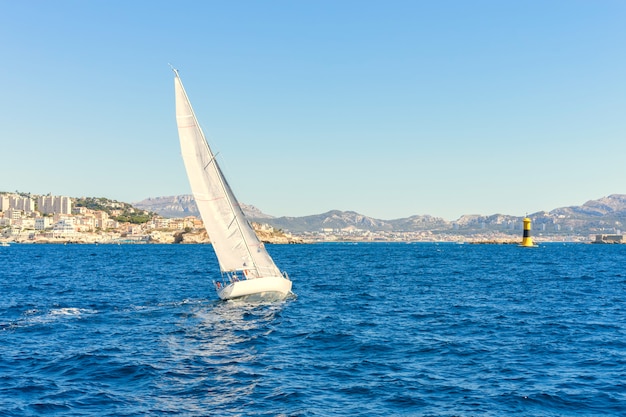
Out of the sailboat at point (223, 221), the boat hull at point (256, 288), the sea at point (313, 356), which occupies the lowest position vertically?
the sea at point (313, 356)

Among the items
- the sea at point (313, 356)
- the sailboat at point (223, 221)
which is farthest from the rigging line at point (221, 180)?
the sea at point (313, 356)

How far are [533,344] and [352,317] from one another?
10.7m

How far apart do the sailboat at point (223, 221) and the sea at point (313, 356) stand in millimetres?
1341

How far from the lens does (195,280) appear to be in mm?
57750

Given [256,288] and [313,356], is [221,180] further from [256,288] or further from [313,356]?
[313,356]

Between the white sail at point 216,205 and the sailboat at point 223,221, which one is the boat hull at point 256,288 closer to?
the sailboat at point 223,221

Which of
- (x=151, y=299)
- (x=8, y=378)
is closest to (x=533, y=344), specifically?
(x=8, y=378)

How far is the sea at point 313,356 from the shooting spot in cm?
1599

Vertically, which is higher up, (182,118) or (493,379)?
(182,118)

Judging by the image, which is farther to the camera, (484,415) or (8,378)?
(8,378)

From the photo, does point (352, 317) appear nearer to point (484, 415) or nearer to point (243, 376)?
point (243, 376)

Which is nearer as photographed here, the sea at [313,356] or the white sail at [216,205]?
the sea at [313,356]

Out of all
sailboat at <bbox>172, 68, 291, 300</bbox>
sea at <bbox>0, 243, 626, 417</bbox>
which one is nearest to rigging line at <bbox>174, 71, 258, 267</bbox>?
sailboat at <bbox>172, 68, 291, 300</bbox>

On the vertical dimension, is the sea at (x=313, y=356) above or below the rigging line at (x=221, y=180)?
below
